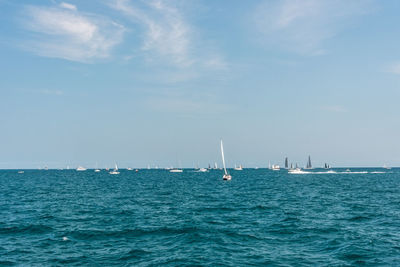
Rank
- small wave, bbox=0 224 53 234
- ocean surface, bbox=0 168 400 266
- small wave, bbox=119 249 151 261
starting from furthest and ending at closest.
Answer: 1. small wave, bbox=0 224 53 234
2. small wave, bbox=119 249 151 261
3. ocean surface, bbox=0 168 400 266

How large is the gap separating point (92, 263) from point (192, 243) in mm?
9904

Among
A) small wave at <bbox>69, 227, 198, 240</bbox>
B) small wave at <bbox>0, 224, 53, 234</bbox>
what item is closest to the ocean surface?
small wave at <bbox>0, 224, 53, 234</bbox>

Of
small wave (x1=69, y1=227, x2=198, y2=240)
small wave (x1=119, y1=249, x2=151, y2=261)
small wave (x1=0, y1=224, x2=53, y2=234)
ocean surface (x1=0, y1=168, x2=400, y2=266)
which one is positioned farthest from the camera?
small wave (x1=0, y1=224, x2=53, y2=234)

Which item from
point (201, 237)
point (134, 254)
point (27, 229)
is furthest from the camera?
point (27, 229)

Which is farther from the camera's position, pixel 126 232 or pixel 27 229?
pixel 27 229

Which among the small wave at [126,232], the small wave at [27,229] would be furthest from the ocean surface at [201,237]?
the small wave at [126,232]

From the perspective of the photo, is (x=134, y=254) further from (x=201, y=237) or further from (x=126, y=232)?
(x=126, y=232)

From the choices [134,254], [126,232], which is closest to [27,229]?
[126,232]

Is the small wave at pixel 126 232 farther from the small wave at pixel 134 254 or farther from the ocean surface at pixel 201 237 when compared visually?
the small wave at pixel 134 254

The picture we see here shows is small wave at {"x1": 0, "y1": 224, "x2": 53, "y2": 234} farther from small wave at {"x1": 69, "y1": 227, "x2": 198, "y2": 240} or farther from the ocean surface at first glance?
small wave at {"x1": 69, "y1": 227, "x2": 198, "y2": 240}

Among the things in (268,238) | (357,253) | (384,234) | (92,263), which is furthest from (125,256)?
(384,234)

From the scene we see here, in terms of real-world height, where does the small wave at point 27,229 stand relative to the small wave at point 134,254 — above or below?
above

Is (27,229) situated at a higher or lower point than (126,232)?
higher

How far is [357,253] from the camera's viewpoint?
27.0m
